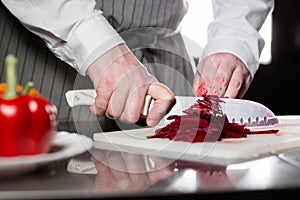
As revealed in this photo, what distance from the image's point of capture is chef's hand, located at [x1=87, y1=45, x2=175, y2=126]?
1.02m

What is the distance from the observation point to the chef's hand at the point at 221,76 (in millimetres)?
1354

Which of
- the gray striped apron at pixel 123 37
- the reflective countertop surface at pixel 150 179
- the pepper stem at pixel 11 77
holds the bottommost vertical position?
the gray striped apron at pixel 123 37

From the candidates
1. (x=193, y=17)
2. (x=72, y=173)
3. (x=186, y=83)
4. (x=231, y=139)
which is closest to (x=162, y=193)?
(x=72, y=173)

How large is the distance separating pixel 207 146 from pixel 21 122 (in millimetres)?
308

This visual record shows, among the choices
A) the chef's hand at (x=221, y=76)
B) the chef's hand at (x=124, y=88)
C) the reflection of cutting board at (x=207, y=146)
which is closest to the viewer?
the reflection of cutting board at (x=207, y=146)

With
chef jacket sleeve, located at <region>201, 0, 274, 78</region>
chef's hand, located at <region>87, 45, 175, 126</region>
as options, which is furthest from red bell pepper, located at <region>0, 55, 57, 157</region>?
chef jacket sleeve, located at <region>201, 0, 274, 78</region>

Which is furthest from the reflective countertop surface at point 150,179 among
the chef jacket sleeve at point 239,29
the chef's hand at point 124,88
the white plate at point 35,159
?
the chef jacket sleeve at point 239,29

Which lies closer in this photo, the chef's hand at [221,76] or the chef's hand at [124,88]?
the chef's hand at [124,88]

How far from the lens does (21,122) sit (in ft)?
2.14

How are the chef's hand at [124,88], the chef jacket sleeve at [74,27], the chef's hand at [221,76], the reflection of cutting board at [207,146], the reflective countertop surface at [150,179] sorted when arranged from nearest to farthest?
the reflective countertop surface at [150,179] < the reflection of cutting board at [207,146] < the chef's hand at [124,88] < the chef jacket sleeve at [74,27] < the chef's hand at [221,76]

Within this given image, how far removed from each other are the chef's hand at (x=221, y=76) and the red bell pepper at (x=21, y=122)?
69 centimetres

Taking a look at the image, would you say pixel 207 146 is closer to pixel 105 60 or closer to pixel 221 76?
pixel 105 60

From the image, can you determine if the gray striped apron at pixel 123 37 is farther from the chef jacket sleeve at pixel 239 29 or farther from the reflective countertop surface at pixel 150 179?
the reflective countertop surface at pixel 150 179

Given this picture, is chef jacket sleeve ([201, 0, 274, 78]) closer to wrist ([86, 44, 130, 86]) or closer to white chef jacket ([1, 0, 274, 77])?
white chef jacket ([1, 0, 274, 77])
